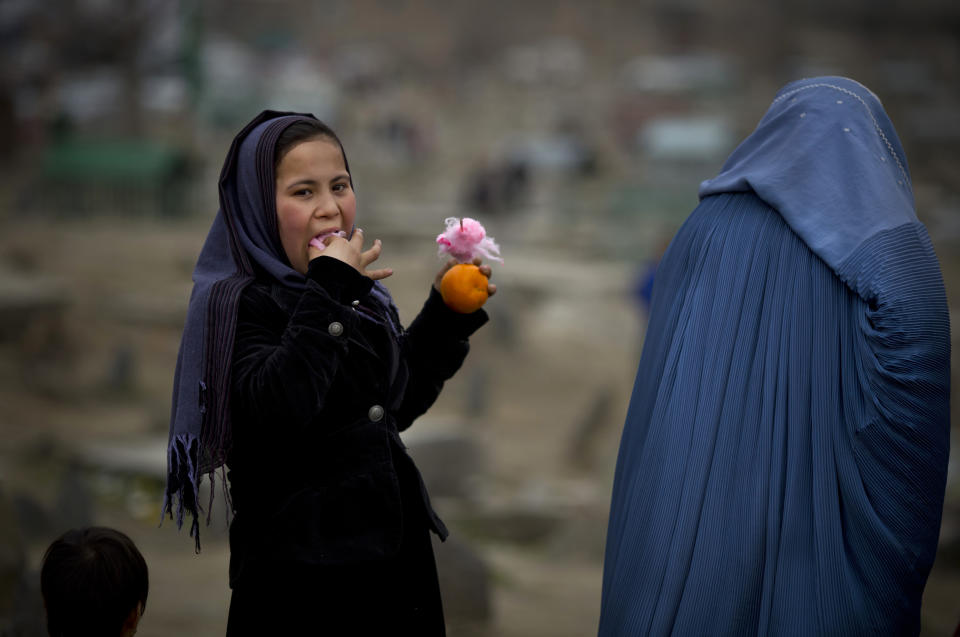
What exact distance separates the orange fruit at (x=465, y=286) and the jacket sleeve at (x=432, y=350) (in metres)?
0.05

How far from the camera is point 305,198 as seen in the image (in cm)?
173

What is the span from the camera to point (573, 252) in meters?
18.6

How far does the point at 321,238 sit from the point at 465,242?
34cm

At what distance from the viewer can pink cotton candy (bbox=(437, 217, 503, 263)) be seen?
1935 millimetres

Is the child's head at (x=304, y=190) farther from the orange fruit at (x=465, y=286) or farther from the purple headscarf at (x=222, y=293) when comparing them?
the orange fruit at (x=465, y=286)

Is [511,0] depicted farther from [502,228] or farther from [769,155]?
[769,155]

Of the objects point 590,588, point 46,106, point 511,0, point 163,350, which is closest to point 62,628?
point 590,588

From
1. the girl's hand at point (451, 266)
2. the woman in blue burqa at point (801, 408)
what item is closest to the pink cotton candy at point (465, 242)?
the girl's hand at point (451, 266)

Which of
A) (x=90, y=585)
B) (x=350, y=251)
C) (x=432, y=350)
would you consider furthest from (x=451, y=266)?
(x=90, y=585)

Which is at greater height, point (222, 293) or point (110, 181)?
point (110, 181)

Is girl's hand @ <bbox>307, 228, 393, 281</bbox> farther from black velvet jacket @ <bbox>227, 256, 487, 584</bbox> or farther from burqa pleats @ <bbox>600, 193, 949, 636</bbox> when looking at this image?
burqa pleats @ <bbox>600, 193, 949, 636</bbox>

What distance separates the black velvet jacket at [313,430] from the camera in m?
1.60

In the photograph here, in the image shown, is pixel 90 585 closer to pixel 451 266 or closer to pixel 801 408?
pixel 451 266

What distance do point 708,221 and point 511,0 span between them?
43.6m
